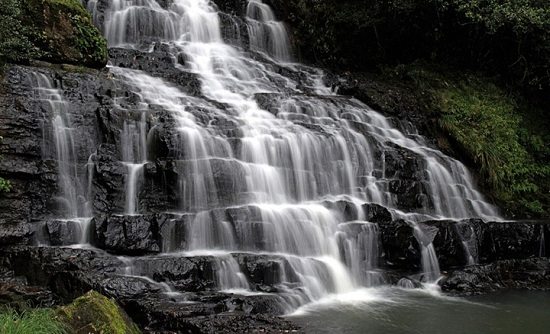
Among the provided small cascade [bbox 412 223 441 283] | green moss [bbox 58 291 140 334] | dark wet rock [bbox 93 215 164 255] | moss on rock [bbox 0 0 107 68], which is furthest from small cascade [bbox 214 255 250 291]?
moss on rock [bbox 0 0 107 68]

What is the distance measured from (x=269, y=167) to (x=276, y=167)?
22 cm

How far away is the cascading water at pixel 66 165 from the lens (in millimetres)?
9617

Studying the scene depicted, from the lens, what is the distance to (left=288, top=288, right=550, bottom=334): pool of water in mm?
7508

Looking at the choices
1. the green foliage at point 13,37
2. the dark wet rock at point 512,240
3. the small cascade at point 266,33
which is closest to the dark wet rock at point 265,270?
the dark wet rock at point 512,240

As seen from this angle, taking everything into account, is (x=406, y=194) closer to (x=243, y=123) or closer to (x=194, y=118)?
(x=243, y=123)

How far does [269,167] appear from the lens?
1153 centimetres

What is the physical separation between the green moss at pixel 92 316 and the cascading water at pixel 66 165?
3638 mm

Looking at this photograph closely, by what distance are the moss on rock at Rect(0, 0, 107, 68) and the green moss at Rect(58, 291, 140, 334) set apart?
27.2 ft

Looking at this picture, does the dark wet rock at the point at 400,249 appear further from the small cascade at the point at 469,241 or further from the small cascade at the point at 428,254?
the small cascade at the point at 469,241

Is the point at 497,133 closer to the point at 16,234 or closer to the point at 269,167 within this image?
the point at 269,167

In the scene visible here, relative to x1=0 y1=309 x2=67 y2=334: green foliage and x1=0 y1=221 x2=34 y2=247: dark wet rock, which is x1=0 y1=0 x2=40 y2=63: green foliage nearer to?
x1=0 y1=221 x2=34 y2=247: dark wet rock

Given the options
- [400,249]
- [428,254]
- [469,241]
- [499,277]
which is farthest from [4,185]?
[499,277]

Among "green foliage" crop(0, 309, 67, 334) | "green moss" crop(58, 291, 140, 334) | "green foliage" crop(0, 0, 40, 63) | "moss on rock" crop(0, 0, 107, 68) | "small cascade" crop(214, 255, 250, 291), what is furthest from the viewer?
"moss on rock" crop(0, 0, 107, 68)

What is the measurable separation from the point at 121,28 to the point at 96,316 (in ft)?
45.7
